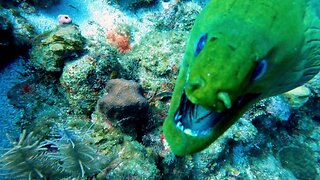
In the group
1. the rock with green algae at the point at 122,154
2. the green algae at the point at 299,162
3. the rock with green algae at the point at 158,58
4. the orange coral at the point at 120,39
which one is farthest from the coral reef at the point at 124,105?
the green algae at the point at 299,162

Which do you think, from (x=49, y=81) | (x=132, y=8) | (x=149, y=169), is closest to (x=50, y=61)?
(x=49, y=81)

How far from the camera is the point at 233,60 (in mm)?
1298

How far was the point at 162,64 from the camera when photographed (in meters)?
4.19

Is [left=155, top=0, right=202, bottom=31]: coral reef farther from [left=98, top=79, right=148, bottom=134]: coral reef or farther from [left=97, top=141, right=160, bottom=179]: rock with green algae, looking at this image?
[left=97, top=141, right=160, bottom=179]: rock with green algae

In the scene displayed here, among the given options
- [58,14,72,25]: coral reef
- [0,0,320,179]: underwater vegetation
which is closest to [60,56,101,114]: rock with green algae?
[0,0,320,179]: underwater vegetation

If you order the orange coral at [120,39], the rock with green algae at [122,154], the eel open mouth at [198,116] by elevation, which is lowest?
the orange coral at [120,39]

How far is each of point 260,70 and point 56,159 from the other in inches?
91.8

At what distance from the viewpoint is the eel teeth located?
4.15 feet

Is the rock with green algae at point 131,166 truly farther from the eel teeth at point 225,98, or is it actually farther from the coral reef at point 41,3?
the coral reef at point 41,3

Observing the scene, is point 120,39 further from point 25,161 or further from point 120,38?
point 25,161

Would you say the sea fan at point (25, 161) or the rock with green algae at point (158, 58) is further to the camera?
the rock with green algae at point (158, 58)

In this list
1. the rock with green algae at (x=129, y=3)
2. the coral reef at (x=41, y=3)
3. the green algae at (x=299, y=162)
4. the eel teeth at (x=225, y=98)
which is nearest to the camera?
the eel teeth at (x=225, y=98)

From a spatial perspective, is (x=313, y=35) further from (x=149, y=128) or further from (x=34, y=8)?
(x=34, y=8)

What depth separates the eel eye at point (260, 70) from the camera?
141 cm
